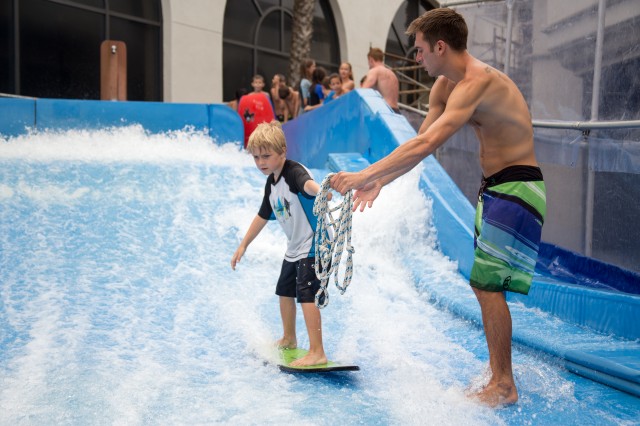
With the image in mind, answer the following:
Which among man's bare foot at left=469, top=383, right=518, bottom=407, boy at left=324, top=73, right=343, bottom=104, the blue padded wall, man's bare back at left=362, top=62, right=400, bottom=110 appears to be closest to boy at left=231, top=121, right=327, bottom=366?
man's bare foot at left=469, top=383, right=518, bottom=407

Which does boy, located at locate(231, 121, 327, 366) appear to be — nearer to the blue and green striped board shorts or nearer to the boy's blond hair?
the boy's blond hair

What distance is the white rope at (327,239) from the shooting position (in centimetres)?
356

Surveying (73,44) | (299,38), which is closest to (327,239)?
(73,44)

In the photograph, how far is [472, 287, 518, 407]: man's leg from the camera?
11.4 feet

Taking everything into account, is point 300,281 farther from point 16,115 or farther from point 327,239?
point 16,115

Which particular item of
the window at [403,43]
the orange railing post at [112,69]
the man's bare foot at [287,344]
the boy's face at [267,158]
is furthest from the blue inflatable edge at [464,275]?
the window at [403,43]

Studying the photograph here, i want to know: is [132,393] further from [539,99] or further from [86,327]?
[539,99]

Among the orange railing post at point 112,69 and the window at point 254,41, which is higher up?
the window at point 254,41

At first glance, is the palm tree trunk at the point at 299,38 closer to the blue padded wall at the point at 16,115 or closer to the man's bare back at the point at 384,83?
the blue padded wall at the point at 16,115

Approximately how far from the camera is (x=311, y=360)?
387 cm

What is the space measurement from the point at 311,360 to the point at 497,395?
95 cm

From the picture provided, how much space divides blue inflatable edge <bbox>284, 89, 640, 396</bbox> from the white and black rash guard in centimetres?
142

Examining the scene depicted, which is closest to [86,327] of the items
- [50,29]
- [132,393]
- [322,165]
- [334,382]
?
[132,393]

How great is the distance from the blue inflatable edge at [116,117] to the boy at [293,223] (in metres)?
7.15
